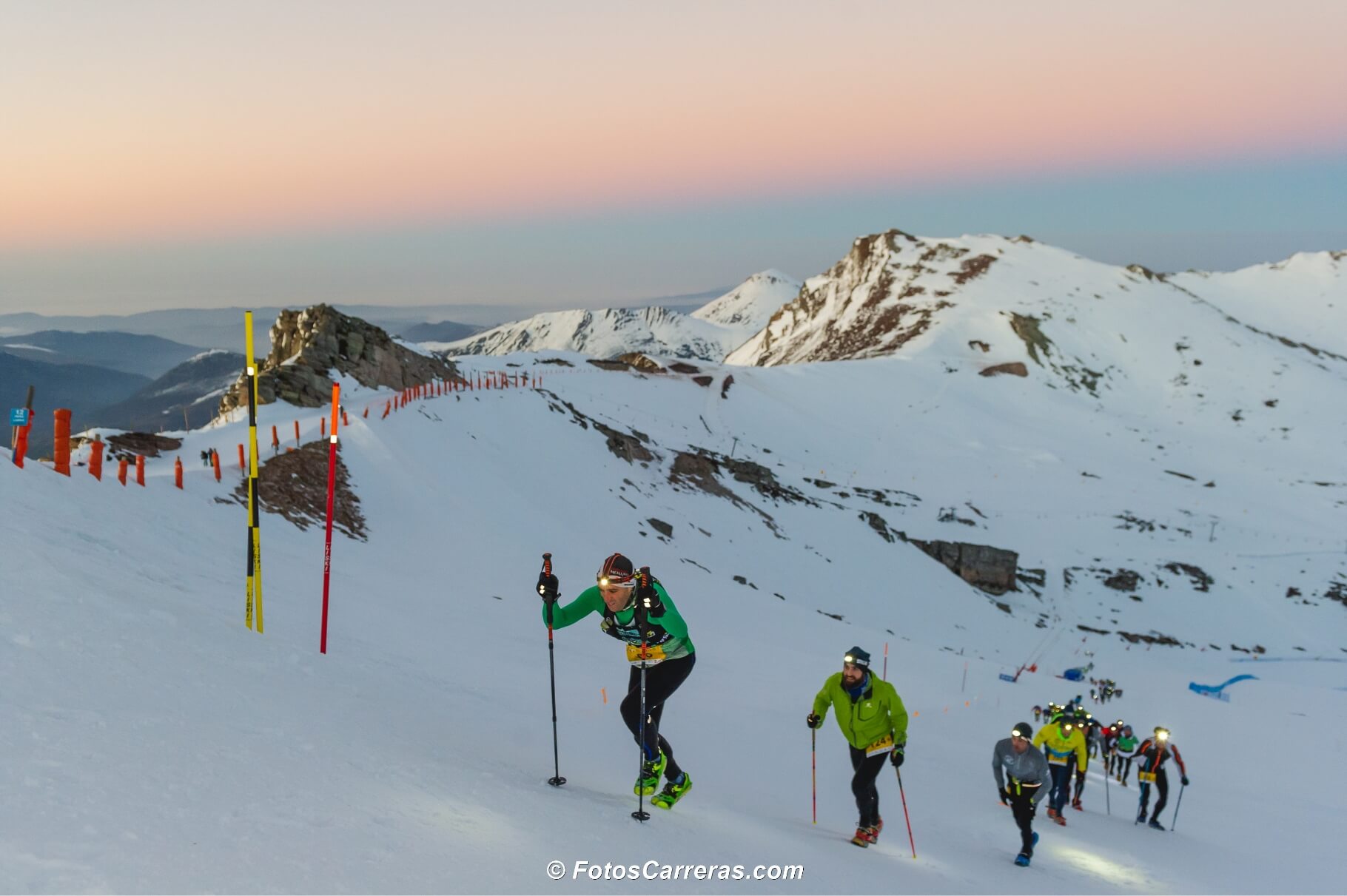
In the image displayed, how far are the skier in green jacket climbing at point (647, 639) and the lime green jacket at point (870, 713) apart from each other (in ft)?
6.03

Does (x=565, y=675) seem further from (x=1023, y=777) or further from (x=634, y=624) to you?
(x=634, y=624)

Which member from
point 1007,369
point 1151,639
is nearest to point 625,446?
point 1151,639

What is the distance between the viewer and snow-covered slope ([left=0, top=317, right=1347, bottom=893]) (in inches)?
208

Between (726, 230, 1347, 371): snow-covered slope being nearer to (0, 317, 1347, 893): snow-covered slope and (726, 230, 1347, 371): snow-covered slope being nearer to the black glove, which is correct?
(0, 317, 1347, 893): snow-covered slope

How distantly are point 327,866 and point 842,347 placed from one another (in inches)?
4852

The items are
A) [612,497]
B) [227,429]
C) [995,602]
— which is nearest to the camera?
[227,429]

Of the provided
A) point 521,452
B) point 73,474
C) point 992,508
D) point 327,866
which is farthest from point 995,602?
point 327,866

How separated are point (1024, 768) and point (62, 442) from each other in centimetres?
Result: 1623

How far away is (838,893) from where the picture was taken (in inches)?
263

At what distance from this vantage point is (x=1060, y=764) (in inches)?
501

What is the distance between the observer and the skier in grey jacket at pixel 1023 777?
9.84 meters

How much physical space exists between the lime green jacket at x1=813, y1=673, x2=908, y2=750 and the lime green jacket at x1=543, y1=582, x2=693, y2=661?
6.51ft

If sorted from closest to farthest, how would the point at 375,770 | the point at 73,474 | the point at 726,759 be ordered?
the point at 375,770 → the point at 726,759 → the point at 73,474

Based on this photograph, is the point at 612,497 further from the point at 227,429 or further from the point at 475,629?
the point at 475,629
